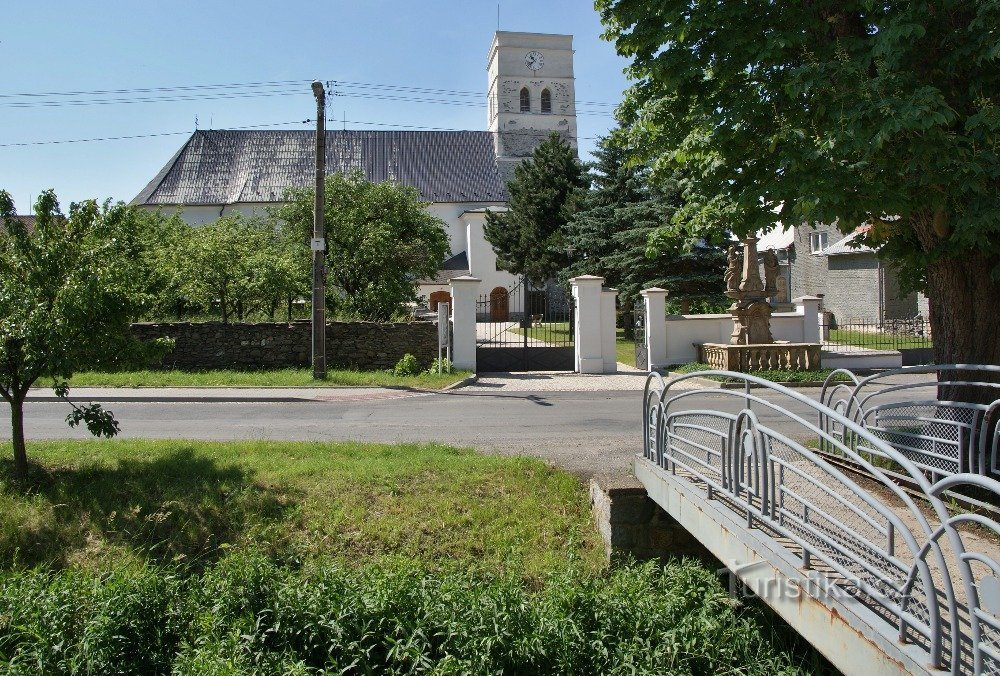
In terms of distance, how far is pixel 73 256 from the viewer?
8.77 m

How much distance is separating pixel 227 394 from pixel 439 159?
42.0 meters

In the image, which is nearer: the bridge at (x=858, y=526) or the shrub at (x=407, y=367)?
the bridge at (x=858, y=526)

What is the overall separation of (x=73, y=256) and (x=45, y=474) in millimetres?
2392

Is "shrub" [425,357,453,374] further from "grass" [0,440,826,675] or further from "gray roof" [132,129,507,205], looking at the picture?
"gray roof" [132,129,507,205]

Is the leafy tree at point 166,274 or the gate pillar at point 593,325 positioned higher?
the leafy tree at point 166,274

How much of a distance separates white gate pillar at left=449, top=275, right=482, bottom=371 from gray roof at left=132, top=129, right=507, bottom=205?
1345 inches

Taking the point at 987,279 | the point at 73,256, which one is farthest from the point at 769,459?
the point at 73,256

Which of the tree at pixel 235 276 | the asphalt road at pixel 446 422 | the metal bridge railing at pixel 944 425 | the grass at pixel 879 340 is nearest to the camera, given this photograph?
the metal bridge railing at pixel 944 425

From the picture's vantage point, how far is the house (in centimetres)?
3347

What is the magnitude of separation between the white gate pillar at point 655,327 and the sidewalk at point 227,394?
6701 millimetres

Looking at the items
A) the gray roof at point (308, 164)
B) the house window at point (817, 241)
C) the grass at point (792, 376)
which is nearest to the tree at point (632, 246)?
the grass at point (792, 376)

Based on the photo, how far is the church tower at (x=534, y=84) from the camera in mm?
60031

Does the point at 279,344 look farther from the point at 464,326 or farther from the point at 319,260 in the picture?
the point at 464,326

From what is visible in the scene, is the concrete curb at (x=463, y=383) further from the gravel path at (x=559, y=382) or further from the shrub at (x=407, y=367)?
the shrub at (x=407, y=367)
